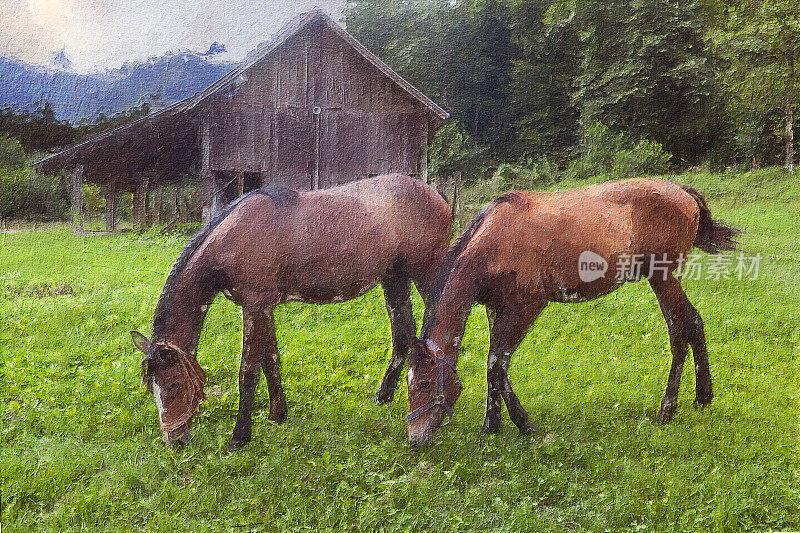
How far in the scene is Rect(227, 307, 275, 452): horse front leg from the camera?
296 centimetres

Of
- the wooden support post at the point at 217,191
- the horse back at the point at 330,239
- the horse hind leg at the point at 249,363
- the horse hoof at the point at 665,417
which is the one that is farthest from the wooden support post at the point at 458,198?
the horse hoof at the point at 665,417

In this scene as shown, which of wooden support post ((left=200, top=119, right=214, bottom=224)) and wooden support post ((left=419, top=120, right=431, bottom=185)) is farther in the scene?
wooden support post ((left=419, top=120, right=431, bottom=185))

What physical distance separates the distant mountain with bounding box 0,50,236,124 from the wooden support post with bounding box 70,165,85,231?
35 centimetres

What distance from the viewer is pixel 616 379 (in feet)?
11.4

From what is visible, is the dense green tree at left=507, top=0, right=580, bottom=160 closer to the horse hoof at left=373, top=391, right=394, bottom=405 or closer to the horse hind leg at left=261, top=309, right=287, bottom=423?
the horse hoof at left=373, top=391, right=394, bottom=405

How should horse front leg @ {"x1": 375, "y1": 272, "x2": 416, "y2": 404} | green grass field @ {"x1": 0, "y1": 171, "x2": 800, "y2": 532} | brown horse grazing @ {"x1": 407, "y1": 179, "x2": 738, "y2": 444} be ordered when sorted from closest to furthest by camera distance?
green grass field @ {"x1": 0, "y1": 171, "x2": 800, "y2": 532}, brown horse grazing @ {"x1": 407, "y1": 179, "x2": 738, "y2": 444}, horse front leg @ {"x1": 375, "y1": 272, "x2": 416, "y2": 404}

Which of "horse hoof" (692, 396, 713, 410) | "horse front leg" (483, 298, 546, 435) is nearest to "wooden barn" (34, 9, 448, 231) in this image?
"horse front leg" (483, 298, 546, 435)

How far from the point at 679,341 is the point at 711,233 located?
78 centimetres

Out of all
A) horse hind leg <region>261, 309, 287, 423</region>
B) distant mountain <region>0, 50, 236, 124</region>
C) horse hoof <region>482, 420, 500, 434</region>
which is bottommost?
horse hoof <region>482, 420, 500, 434</region>

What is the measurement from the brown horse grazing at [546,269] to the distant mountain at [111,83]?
1.91m

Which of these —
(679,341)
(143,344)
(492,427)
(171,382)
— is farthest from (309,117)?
(679,341)

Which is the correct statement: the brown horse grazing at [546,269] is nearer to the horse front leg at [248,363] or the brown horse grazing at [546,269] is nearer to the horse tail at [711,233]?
the horse tail at [711,233]

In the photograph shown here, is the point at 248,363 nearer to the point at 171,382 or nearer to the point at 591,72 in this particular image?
the point at 171,382

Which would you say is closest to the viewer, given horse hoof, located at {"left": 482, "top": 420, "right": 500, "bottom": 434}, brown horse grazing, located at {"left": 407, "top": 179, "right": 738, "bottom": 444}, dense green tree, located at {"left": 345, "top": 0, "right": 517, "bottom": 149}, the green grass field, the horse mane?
the green grass field
